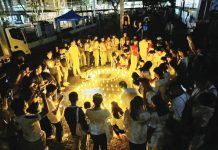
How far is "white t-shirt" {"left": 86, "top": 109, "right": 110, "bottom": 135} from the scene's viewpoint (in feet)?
15.3

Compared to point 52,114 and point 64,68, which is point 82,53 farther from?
point 52,114

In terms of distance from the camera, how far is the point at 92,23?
98.0 ft

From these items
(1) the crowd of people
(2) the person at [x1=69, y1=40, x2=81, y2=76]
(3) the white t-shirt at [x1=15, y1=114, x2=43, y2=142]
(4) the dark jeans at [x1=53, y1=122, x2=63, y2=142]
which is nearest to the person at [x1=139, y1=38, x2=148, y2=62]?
(2) the person at [x1=69, y1=40, x2=81, y2=76]

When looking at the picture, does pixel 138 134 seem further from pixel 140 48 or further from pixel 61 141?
pixel 140 48

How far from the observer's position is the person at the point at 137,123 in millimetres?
4258

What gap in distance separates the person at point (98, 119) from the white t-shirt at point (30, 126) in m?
1.16

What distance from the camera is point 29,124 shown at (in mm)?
4699

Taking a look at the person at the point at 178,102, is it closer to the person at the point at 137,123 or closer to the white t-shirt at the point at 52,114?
the person at the point at 137,123

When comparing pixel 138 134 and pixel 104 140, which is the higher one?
pixel 138 134

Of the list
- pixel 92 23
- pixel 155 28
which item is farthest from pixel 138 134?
pixel 92 23

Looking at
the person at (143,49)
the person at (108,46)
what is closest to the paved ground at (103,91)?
the person at (108,46)

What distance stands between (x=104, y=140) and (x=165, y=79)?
2.79m

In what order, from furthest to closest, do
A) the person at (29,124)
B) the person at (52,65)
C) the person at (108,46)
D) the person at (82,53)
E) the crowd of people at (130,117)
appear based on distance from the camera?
the person at (108,46) < the person at (82,53) < the person at (52,65) < the person at (29,124) < the crowd of people at (130,117)

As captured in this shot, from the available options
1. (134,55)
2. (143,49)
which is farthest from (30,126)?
(143,49)
